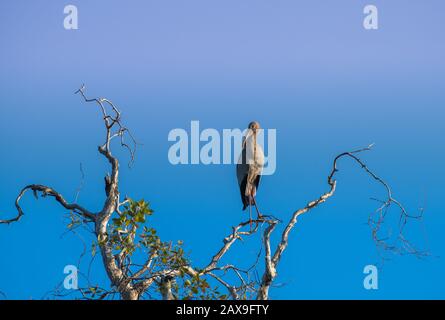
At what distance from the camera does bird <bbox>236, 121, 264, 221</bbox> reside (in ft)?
43.6

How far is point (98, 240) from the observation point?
35.5 ft

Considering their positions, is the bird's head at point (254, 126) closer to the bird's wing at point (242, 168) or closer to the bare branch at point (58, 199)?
the bird's wing at point (242, 168)

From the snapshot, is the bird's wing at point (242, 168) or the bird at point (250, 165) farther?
the bird's wing at point (242, 168)

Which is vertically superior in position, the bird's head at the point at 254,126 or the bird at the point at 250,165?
the bird's head at the point at 254,126

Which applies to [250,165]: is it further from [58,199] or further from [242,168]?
[58,199]

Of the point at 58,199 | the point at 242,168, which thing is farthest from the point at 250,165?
the point at 58,199

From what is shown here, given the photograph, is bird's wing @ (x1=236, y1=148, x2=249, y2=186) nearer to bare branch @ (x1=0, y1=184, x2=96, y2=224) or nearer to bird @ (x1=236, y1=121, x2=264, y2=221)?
bird @ (x1=236, y1=121, x2=264, y2=221)

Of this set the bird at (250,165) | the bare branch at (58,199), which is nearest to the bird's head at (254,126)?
the bird at (250,165)

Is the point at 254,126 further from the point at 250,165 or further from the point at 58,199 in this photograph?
the point at 58,199

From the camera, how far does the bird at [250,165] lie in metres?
13.3

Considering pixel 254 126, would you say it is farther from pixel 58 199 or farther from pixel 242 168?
pixel 58 199

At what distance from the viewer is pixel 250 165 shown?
44.1 feet

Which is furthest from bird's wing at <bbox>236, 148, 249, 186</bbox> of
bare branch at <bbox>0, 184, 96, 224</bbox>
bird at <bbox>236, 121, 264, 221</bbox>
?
bare branch at <bbox>0, 184, 96, 224</bbox>
